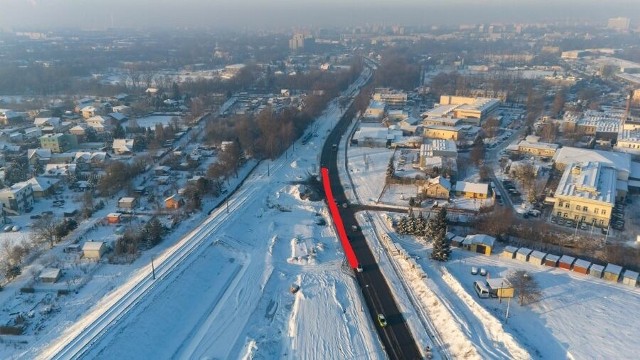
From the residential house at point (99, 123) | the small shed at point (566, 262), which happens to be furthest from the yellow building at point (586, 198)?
the residential house at point (99, 123)

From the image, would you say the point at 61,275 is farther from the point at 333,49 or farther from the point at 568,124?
the point at 333,49

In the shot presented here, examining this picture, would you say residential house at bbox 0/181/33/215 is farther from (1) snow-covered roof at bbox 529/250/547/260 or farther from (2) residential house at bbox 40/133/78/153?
(1) snow-covered roof at bbox 529/250/547/260

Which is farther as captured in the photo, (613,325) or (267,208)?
(267,208)

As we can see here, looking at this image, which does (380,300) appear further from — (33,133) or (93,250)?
(33,133)

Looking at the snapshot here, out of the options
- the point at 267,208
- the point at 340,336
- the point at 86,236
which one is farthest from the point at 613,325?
the point at 86,236

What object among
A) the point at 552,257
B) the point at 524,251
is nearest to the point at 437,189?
the point at 524,251

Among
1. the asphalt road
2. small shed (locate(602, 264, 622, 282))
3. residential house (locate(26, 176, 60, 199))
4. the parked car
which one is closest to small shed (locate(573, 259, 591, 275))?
small shed (locate(602, 264, 622, 282))
